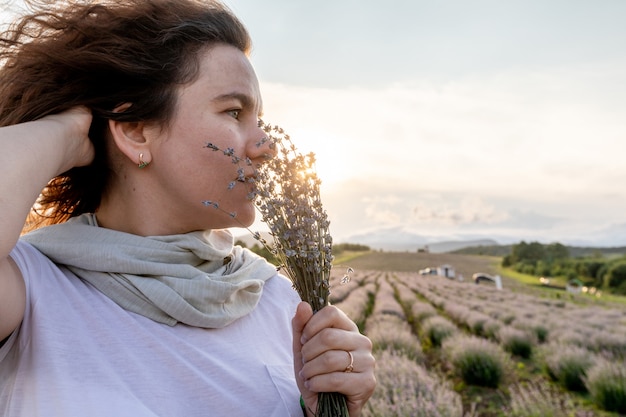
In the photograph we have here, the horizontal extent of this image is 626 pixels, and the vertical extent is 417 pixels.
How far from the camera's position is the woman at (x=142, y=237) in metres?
1.30

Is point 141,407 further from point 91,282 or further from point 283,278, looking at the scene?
point 283,278

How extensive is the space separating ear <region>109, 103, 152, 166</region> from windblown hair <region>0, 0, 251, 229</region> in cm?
3

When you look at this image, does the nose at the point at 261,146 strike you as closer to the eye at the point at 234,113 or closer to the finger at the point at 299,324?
the eye at the point at 234,113

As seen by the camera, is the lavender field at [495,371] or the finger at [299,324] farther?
the lavender field at [495,371]

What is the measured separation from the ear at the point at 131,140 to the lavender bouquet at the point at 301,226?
0.42 meters

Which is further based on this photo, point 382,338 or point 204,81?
Result: point 382,338

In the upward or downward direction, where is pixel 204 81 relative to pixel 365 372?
upward

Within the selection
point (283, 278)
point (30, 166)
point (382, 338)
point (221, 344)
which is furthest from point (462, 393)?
point (30, 166)

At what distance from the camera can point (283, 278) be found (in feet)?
6.71

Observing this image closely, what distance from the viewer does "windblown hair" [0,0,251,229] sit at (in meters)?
1.56

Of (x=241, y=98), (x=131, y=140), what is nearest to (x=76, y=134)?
(x=131, y=140)

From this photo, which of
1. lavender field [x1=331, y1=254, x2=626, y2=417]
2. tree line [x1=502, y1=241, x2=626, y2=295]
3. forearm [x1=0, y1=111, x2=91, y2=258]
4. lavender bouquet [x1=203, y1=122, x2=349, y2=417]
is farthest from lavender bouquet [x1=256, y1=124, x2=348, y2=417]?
tree line [x1=502, y1=241, x2=626, y2=295]

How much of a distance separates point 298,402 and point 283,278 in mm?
555

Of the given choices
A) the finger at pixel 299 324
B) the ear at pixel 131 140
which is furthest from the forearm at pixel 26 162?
the finger at pixel 299 324
